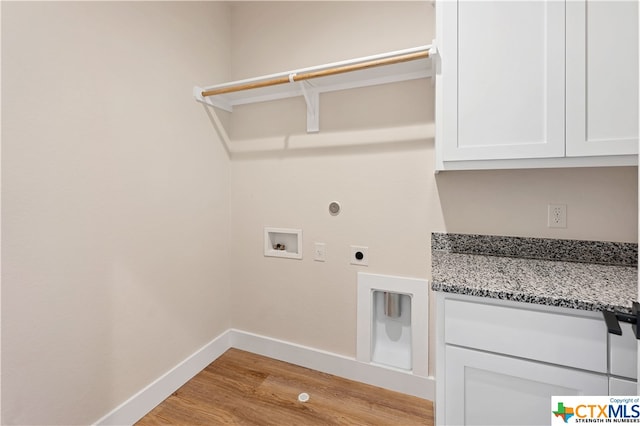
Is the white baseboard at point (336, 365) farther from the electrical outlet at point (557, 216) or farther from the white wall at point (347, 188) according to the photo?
the electrical outlet at point (557, 216)

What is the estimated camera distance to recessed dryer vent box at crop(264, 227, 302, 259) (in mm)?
2025

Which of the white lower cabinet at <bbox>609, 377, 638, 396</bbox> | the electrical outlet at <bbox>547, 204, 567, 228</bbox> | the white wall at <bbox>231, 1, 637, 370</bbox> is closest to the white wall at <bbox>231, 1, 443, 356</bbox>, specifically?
the white wall at <bbox>231, 1, 637, 370</bbox>

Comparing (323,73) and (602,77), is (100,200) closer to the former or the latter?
(323,73)

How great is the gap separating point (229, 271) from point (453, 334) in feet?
5.37

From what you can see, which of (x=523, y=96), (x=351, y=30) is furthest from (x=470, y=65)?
(x=351, y=30)

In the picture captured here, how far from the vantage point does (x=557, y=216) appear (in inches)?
57.1

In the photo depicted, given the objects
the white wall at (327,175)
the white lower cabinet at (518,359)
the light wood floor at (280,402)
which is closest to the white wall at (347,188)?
the white wall at (327,175)

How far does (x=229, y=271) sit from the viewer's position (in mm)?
2246

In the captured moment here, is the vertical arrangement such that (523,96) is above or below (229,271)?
above

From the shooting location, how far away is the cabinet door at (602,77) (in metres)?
1.08

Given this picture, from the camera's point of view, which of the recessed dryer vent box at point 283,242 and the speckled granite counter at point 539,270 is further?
the recessed dryer vent box at point 283,242

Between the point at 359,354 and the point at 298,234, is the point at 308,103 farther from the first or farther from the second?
the point at 359,354

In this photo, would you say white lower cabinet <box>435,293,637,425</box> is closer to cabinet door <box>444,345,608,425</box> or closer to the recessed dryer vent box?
cabinet door <box>444,345,608,425</box>

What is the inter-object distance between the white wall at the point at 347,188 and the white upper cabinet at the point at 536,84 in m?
0.32
